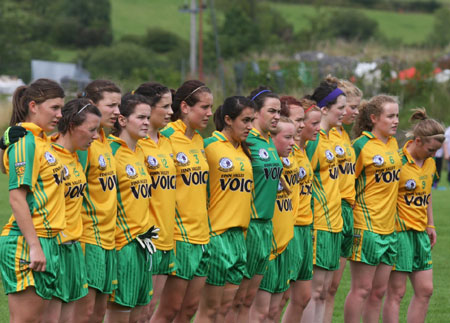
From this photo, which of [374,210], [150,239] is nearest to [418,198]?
[374,210]

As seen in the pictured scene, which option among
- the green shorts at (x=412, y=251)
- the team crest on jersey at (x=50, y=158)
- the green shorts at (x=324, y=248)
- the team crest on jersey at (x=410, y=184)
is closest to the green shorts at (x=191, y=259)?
the green shorts at (x=324, y=248)

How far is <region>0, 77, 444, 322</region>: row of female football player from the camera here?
5.38 m

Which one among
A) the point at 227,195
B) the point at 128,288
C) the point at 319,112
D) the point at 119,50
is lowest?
the point at 119,50

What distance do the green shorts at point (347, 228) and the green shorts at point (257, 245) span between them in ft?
3.62

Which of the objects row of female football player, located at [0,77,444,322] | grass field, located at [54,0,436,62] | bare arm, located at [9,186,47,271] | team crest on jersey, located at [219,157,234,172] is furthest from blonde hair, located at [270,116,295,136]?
grass field, located at [54,0,436,62]

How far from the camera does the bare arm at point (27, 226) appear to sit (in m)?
5.12

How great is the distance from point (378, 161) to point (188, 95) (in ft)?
6.55

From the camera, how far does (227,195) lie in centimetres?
645

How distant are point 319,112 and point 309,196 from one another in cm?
74

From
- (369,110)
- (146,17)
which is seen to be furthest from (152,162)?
(146,17)

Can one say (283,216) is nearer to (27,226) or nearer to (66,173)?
(66,173)

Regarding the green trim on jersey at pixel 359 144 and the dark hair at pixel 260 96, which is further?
the green trim on jersey at pixel 359 144

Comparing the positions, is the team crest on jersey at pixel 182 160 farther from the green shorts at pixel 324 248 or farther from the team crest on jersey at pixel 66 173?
the green shorts at pixel 324 248

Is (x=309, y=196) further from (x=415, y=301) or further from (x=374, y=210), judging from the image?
(x=415, y=301)
